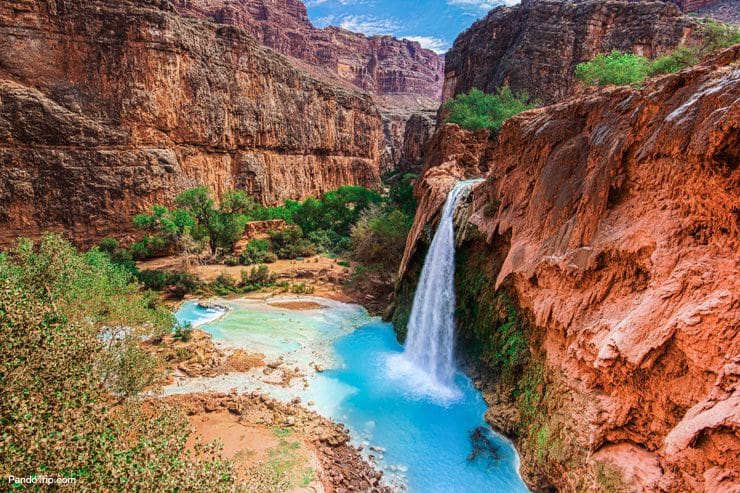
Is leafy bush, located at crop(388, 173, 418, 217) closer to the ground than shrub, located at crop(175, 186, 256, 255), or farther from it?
farther from it

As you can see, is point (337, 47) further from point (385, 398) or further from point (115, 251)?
point (385, 398)

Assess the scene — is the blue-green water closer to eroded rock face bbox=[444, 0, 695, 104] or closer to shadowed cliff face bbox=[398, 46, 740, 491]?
shadowed cliff face bbox=[398, 46, 740, 491]

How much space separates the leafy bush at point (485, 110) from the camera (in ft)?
77.0

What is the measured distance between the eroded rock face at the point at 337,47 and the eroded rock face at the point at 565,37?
147ft

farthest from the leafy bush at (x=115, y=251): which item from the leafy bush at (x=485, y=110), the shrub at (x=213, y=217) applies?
the leafy bush at (x=485, y=110)

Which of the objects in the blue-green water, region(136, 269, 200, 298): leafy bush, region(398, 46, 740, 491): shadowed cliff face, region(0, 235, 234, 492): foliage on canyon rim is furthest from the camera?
region(136, 269, 200, 298): leafy bush

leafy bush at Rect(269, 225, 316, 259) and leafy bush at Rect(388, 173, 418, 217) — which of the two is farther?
leafy bush at Rect(269, 225, 316, 259)

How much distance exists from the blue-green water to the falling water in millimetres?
486

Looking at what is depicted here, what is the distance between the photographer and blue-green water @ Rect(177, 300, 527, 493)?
8492 millimetres

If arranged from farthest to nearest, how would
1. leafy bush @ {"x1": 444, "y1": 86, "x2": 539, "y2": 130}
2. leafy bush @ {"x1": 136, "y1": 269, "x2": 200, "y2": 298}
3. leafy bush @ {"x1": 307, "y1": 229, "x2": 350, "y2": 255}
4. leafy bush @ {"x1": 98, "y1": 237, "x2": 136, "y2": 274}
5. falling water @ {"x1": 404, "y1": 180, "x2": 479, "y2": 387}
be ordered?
leafy bush @ {"x1": 307, "y1": 229, "x2": 350, "y2": 255}, leafy bush @ {"x1": 444, "y1": 86, "x2": 539, "y2": 130}, leafy bush @ {"x1": 98, "y1": 237, "x2": 136, "y2": 274}, leafy bush @ {"x1": 136, "y1": 269, "x2": 200, "y2": 298}, falling water @ {"x1": 404, "y1": 180, "x2": 479, "y2": 387}

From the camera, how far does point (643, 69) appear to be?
15211 millimetres

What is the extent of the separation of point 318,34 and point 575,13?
216ft

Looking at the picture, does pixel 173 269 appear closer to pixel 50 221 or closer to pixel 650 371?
pixel 50 221

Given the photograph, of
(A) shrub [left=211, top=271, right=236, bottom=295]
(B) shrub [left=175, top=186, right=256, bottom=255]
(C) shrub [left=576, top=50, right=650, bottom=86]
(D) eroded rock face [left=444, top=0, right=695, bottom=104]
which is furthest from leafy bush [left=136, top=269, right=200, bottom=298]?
(D) eroded rock face [left=444, top=0, right=695, bottom=104]
